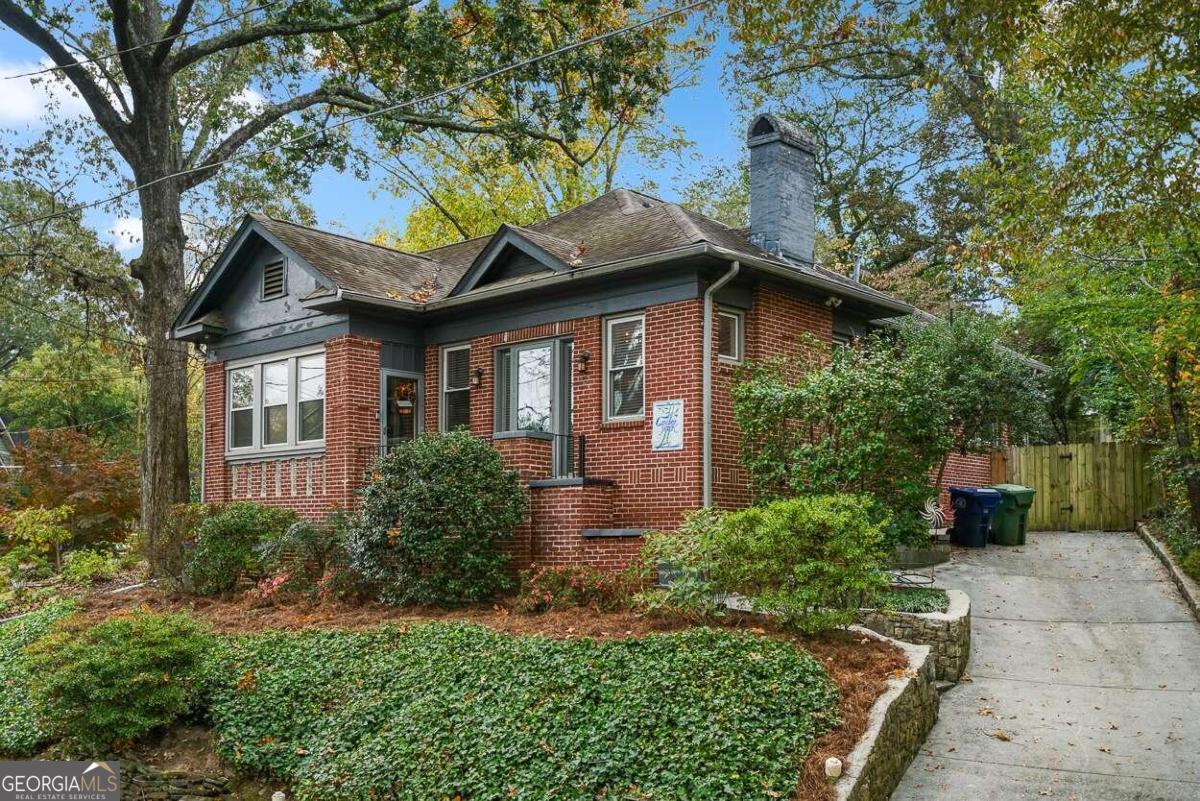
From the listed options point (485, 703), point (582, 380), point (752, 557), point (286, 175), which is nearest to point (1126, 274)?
point (582, 380)

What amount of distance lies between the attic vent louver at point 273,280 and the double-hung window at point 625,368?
6.35m

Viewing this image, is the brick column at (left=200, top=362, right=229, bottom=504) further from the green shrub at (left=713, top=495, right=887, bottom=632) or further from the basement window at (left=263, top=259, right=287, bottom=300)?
the green shrub at (left=713, top=495, right=887, bottom=632)

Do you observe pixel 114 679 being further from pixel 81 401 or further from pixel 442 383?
pixel 81 401

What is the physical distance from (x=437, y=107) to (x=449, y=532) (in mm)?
11033

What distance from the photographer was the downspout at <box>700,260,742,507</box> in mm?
13594

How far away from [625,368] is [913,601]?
4.98 metres

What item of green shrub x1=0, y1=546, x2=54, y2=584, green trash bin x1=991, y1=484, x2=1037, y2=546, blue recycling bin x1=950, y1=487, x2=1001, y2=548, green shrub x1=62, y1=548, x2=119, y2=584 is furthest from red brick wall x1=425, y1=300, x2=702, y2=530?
green shrub x1=0, y1=546, x2=54, y2=584

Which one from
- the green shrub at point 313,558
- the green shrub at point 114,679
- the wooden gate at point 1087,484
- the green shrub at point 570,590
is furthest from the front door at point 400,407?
the wooden gate at point 1087,484

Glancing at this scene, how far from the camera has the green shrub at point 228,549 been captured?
1536 centimetres

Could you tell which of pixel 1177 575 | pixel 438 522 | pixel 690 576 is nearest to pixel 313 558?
pixel 438 522

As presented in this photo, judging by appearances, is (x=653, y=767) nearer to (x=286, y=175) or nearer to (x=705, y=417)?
(x=705, y=417)

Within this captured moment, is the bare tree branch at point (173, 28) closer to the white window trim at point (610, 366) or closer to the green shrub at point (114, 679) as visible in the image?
the white window trim at point (610, 366)

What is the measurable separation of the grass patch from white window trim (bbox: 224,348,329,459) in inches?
354

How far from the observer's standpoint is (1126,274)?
17.2 meters
